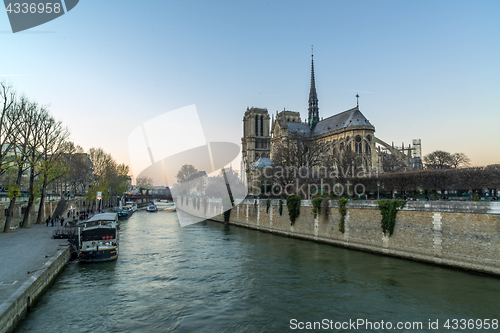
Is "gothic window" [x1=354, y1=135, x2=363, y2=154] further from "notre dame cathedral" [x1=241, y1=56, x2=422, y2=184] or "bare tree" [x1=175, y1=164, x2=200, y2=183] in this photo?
"bare tree" [x1=175, y1=164, x2=200, y2=183]

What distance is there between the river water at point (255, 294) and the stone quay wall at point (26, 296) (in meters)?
0.40

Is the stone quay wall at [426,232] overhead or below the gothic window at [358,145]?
below

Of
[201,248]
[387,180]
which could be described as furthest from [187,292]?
[387,180]

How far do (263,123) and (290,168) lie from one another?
57972mm

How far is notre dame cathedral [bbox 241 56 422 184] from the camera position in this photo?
57.0 meters

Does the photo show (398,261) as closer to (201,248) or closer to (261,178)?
(201,248)

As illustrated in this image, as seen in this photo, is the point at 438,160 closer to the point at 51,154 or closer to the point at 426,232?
the point at 426,232

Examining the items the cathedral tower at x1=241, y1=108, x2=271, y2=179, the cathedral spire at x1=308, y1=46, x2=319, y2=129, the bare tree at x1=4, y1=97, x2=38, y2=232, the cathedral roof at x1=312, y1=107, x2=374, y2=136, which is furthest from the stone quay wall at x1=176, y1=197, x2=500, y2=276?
the cathedral tower at x1=241, y1=108, x2=271, y2=179

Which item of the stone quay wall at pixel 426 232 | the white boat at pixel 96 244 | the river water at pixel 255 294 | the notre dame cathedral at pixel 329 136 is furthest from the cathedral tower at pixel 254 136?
the river water at pixel 255 294

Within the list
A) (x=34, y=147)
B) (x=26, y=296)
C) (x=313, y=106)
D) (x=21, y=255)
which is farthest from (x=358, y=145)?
(x=26, y=296)

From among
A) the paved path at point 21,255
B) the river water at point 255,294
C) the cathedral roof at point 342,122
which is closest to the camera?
the river water at point 255,294

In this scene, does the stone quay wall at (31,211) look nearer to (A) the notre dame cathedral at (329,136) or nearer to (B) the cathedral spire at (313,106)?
(A) the notre dame cathedral at (329,136)

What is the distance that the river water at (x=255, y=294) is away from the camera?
35.3 ft

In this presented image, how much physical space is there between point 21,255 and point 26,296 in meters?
6.07
